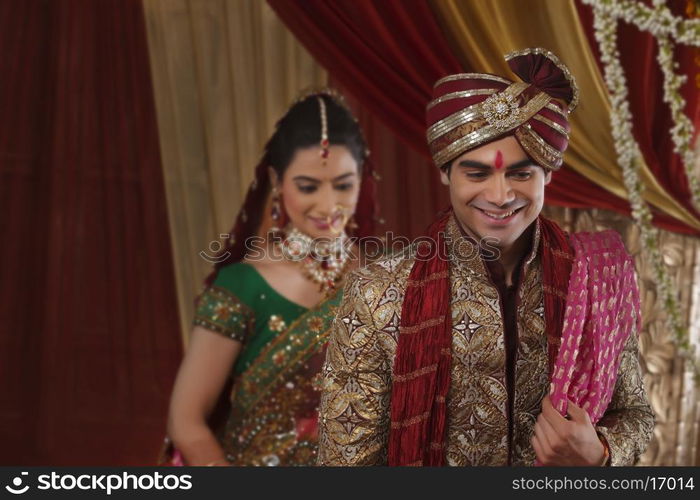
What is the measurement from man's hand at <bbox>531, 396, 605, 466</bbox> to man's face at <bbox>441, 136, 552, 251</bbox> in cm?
32

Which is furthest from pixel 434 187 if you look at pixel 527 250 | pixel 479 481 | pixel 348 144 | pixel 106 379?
pixel 479 481

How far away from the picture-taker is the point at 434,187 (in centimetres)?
356

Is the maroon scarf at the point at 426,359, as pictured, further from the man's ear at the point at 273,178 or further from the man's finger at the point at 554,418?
the man's ear at the point at 273,178

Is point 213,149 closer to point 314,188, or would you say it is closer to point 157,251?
point 157,251

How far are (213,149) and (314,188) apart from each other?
2.40 feet

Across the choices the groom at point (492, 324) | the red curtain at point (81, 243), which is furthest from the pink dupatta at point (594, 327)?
the red curtain at point (81, 243)

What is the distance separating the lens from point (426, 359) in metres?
1.95

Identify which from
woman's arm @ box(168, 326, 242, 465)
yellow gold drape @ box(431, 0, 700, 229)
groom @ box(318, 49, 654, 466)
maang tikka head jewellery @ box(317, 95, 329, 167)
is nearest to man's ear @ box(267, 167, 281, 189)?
maang tikka head jewellery @ box(317, 95, 329, 167)

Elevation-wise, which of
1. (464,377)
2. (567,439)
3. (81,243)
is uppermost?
(81,243)

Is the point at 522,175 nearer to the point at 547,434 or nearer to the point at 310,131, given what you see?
the point at 547,434

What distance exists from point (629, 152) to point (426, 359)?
4.08 feet

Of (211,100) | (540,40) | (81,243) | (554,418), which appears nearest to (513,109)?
(554,418)

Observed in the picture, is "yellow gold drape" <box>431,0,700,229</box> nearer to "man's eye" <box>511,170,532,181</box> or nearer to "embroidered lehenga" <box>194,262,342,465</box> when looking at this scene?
"embroidered lehenga" <box>194,262,342,465</box>

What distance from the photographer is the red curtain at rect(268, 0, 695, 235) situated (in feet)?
10.0
